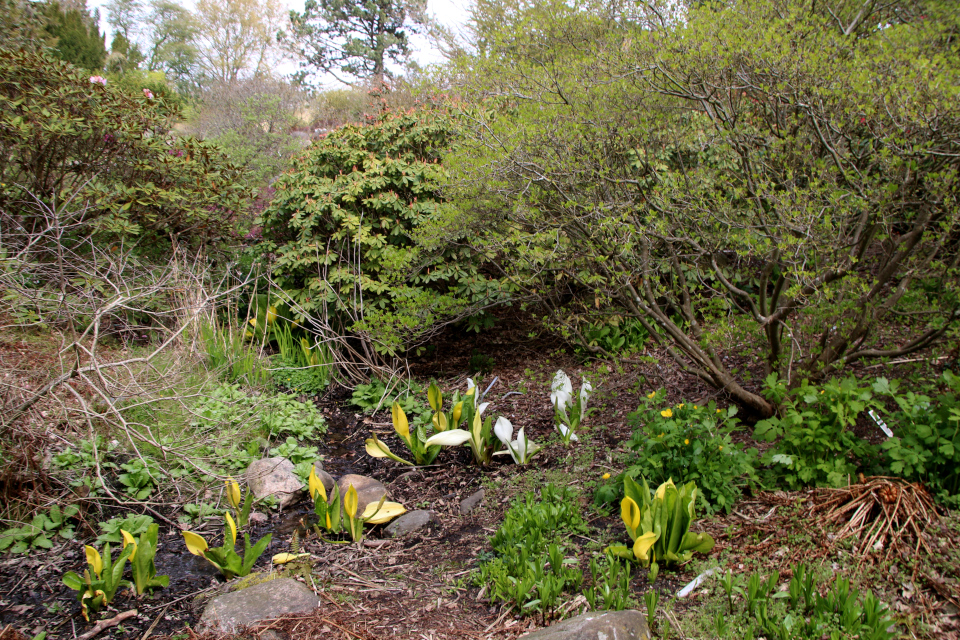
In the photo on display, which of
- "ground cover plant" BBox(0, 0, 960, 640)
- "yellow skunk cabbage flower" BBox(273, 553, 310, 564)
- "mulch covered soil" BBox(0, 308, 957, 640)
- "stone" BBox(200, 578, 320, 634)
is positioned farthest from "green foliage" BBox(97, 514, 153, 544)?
"stone" BBox(200, 578, 320, 634)

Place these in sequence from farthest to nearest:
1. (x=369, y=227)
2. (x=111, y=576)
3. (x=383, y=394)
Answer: (x=369, y=227) → (x=383, y=394) → (x=111, y=576)

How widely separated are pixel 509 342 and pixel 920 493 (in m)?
3.81

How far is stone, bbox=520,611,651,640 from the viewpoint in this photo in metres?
2.00

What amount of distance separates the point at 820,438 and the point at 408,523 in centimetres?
211

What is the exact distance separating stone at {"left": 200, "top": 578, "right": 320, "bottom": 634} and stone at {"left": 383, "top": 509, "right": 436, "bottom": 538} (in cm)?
71

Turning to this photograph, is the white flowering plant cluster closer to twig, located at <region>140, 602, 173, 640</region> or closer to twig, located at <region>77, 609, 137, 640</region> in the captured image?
twig, located at <region>140, 602, 173, 640</region>

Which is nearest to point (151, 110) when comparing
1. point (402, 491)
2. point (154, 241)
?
point (154, 241)

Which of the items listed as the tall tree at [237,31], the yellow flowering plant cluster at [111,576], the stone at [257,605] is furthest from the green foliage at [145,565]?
the tall tree at [237,31]

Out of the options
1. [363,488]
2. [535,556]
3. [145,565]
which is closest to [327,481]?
[363,488]

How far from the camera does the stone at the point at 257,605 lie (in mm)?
2371

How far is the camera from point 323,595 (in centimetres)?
263

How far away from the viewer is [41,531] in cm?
293

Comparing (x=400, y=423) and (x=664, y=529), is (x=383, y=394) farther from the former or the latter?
(x=664, y=529)

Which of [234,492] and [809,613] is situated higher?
[809,613]
